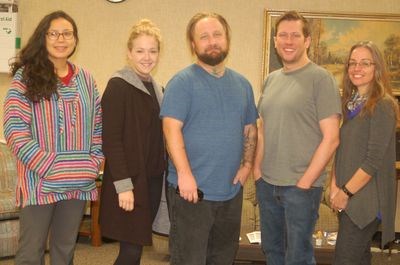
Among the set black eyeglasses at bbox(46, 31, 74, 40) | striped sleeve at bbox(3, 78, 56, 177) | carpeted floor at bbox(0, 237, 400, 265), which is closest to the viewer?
striped sleeve at bbox(3, 78, 56, 177)

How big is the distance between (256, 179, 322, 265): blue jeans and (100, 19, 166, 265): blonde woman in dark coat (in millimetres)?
578

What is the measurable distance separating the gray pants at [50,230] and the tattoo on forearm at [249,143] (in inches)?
31.6

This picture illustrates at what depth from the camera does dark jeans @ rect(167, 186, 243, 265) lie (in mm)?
2189

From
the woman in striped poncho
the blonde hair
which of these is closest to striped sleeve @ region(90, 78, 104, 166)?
the woman in striped poncho

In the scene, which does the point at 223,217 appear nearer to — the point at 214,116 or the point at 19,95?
the point at 214,116

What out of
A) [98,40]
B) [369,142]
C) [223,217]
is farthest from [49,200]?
[98,40]

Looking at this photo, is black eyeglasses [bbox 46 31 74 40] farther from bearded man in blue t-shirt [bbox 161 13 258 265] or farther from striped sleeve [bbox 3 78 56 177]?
bearded man in blue t-shirt [bbox 161 13 258 265]

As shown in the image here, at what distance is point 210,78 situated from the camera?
2240 mm

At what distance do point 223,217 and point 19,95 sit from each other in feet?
3.47

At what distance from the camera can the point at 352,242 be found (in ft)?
7.25

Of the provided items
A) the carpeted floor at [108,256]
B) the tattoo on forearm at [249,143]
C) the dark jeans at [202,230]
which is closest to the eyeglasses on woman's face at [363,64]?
the tattoo on forearm at [249,143]

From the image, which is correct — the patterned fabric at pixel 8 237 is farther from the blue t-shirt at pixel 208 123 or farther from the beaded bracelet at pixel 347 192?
the beaded bracelet at pixel 347 192

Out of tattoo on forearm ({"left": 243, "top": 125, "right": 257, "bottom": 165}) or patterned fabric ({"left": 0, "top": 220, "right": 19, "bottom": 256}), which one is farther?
patterned fabric ({"left": 0, "top": 220, "right": 19, "bottom": 256})

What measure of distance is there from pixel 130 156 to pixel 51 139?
1.17 ft
